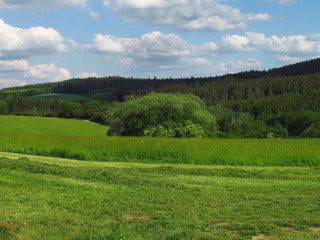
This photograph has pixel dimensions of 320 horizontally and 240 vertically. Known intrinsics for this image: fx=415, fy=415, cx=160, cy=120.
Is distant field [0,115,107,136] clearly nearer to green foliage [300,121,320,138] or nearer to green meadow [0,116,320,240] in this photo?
green foliage [300,121,320,138]

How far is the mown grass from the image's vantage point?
7.90 m

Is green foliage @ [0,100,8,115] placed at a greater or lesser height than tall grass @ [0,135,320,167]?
lesser

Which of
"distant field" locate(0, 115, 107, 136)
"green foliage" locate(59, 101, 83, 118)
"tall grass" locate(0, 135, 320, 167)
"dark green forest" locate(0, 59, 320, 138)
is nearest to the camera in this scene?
"tall grass" locate(0, 135, 320, 167)

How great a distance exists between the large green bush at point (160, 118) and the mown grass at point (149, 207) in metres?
32.2

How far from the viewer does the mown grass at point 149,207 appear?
311 inches

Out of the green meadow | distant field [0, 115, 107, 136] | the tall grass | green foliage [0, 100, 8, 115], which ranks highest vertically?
the green meadow

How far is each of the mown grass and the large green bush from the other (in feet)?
106

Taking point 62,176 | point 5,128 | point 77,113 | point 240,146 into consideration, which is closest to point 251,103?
point 77,113

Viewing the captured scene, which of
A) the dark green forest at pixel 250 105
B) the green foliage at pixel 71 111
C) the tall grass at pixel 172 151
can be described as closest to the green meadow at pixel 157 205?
the tall grass at pixel 172 151

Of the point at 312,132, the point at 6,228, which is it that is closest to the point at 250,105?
the point at 312,132

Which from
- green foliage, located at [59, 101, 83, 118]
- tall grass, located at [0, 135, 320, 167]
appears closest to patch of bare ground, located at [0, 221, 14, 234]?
tall grass, located at [0, 135, 320, 167]

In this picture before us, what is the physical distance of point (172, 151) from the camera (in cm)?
2520

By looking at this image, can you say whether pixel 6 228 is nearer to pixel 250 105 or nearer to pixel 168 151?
pixel 168 151

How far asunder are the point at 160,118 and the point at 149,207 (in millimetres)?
40294
